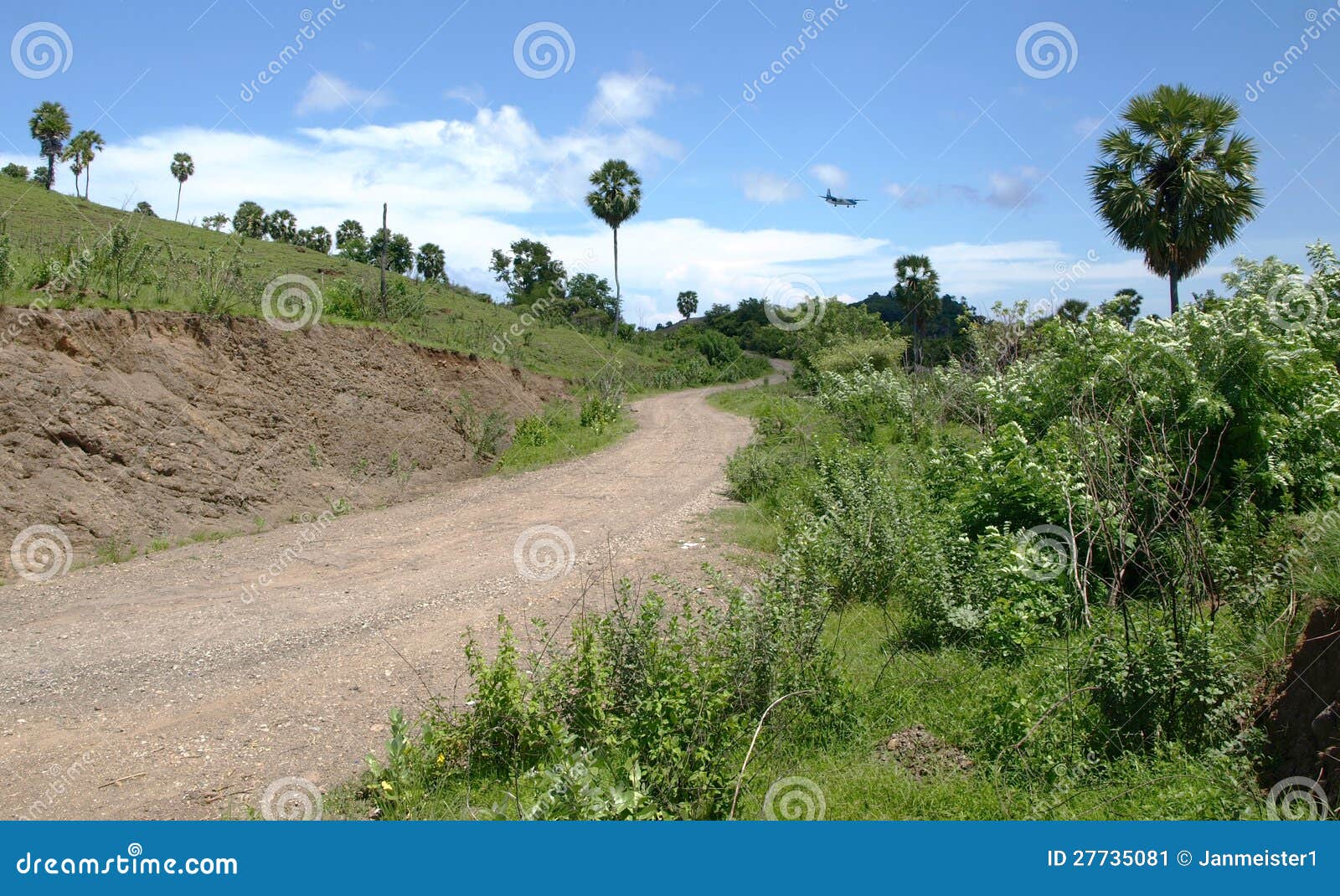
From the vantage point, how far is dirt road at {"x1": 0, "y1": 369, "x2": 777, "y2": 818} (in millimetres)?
4895

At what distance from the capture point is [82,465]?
32.7 feet

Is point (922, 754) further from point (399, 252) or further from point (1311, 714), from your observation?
point (399, 252)

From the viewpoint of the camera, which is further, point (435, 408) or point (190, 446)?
point (435, 408)

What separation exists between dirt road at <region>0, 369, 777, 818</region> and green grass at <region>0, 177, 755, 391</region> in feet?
16.7

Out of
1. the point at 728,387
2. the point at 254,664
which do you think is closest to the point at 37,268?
the point at 254,664

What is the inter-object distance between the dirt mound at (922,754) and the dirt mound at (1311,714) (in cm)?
151

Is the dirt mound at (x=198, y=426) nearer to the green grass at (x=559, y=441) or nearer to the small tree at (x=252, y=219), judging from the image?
the green grass at (x=559, y=441)

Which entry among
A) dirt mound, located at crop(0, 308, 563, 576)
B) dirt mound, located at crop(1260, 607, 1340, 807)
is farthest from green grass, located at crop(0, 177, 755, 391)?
dirt mound, located at crop(1260, 607, 1340, 807)

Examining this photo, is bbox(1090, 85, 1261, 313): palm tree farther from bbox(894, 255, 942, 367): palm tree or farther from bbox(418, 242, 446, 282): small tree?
bbox(418, 242, 446, 282): small tree

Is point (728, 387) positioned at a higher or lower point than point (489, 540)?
higher

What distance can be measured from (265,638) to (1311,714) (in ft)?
23.3

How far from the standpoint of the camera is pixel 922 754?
4.74 meters

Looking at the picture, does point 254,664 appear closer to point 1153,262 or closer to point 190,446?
point 190,446

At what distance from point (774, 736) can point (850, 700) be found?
0.65 meters
